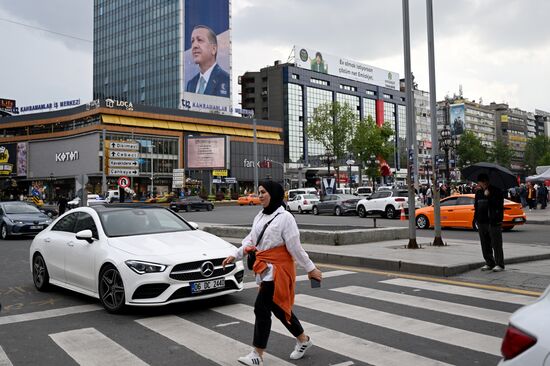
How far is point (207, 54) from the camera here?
105 metres

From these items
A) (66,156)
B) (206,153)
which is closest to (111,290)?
(206,153)

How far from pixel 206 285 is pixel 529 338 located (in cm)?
478

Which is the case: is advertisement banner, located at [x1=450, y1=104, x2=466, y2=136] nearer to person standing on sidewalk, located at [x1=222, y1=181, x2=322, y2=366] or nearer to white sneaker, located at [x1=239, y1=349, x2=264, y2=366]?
person standing on sidewalk, located at [x1=222, y1=181, x2=322, y2=366]

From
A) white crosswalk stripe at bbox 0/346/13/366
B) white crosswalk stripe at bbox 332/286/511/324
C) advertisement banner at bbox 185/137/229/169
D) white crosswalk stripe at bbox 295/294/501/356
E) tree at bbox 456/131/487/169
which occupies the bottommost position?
white crosswalk stripe at bbox 0/346/13/366

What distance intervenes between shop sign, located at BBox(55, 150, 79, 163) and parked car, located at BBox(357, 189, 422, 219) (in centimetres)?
6180

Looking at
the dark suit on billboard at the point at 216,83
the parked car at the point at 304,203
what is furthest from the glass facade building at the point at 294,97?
the parked car at the point at 304,203

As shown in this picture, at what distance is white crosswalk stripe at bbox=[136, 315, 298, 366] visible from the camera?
4836mm

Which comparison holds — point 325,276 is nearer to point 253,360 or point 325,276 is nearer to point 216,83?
point 253,360

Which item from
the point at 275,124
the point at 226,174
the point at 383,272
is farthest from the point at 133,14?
the point at 383,272

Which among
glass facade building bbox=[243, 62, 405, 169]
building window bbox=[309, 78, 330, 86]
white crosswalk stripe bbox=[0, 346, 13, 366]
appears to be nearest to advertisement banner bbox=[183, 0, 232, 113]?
glass facade building bbox=[243, 62, 405, 169]

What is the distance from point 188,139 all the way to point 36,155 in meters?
29.2

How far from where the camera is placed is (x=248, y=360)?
4.53 m

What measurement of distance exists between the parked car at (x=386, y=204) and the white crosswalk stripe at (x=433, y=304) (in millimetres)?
20154

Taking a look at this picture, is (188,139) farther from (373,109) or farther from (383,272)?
(373,109)
